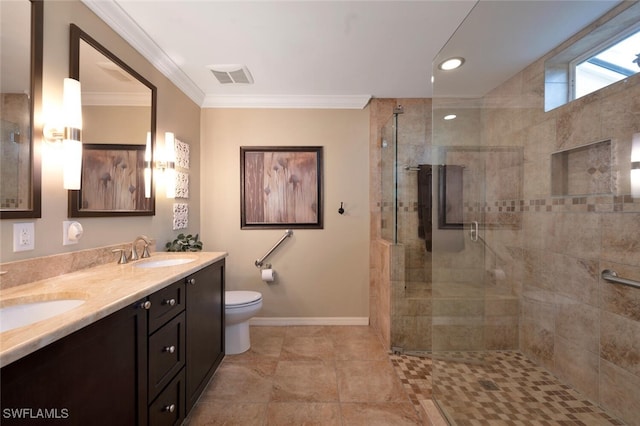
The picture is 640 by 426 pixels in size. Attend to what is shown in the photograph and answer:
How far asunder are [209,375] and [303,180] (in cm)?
187

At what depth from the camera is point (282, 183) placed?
2.80 meters

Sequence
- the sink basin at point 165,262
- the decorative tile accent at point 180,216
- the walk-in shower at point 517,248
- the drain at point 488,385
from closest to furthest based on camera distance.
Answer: the walk-in shower at point 517,248 < the drain at point 488,385 < the sink basin at point 165,262 < the decorative tile accent at point 180,216

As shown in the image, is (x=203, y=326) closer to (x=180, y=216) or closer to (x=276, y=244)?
(x=180, y=216)

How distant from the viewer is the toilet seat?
6.89 feet

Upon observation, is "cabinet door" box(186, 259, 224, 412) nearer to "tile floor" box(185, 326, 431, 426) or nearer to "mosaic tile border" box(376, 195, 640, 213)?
"tile floor" box(185, 326, 431, 426)

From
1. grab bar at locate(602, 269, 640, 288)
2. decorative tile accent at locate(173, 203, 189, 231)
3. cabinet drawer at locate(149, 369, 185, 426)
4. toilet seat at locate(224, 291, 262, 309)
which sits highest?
decorative tile accent at locate(173, 203, 189, 231)

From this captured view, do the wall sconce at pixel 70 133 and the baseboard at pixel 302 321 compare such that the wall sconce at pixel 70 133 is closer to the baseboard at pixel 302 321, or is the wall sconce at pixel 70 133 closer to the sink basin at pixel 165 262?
the sink basin at pixel 165 262

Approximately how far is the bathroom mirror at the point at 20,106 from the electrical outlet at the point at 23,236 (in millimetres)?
42

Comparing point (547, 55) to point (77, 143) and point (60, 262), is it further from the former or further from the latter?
point (60, 262)

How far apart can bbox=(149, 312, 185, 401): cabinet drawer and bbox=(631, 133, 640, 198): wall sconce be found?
234 cm

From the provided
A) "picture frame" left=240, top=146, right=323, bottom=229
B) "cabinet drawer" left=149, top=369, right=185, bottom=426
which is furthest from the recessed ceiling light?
"cabinet drawer" left=149, top=369, right=185, bottom=426

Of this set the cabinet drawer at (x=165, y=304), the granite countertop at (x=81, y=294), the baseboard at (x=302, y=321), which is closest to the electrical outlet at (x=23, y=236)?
the granite countertop at (x=81, y=294)

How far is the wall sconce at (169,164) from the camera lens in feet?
6.75

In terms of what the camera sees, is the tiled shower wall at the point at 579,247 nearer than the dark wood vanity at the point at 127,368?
No
